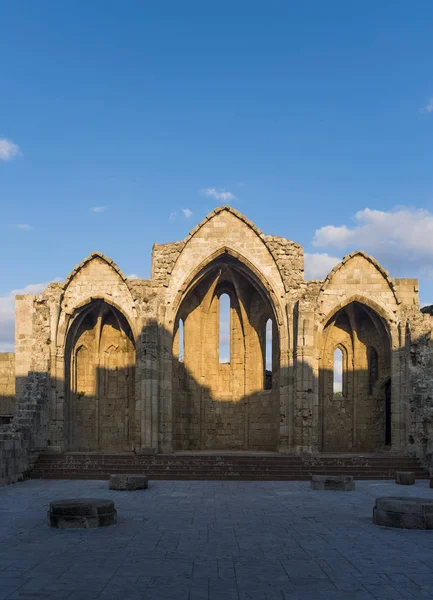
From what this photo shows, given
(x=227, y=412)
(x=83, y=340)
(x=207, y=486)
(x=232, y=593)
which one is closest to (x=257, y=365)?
(x=227, y=412)

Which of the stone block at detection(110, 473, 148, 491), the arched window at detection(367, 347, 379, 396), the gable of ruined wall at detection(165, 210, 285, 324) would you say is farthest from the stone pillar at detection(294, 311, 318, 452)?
the stone block at detection(110, 473, 148, 491)

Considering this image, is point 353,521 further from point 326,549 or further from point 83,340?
point 83,340

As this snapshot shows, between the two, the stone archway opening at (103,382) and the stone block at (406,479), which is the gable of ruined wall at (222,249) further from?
the stone block at (406,479)

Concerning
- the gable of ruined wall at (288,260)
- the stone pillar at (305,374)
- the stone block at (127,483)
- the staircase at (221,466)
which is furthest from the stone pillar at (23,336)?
the stone block at (127,483)

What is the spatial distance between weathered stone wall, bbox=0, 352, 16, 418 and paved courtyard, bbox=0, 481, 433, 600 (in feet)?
48.4

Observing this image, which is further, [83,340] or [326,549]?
[83,340]

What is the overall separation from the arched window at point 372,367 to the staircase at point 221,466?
5622mm

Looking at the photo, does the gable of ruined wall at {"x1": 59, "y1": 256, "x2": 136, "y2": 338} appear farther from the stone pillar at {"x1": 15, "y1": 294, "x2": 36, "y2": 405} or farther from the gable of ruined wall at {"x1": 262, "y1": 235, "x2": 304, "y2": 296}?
the gable of ruined wall at {"x1": 262, "y1": 235, "x2": 304, "y2": 296}

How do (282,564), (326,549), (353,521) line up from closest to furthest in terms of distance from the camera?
(282,564)
(326,549)
(353,521)

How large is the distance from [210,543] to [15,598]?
127 inches

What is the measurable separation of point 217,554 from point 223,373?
18358 millimetres

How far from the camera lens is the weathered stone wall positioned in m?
27.1

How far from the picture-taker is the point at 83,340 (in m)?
25.3

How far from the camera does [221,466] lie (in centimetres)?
1855
